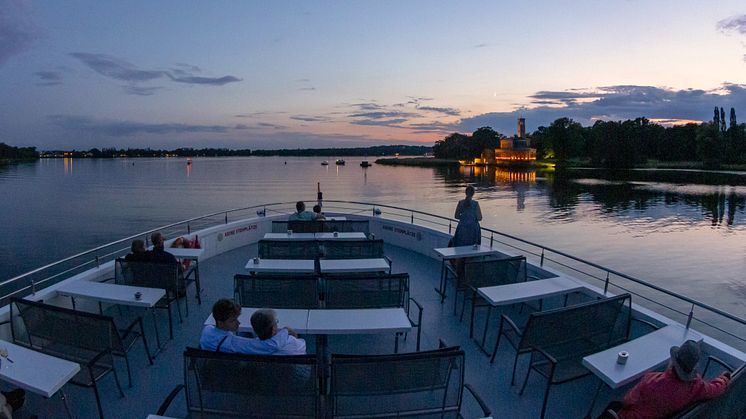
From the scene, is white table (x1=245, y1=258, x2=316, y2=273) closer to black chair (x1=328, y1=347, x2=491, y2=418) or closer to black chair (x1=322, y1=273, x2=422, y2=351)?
black chair (x1=322, y1=273, x2=422, y2=351)

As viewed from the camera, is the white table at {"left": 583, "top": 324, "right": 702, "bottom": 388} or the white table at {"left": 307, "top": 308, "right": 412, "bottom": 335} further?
the white table at {"left": 307, "top": 308, "right": 412, "bottom": 335}

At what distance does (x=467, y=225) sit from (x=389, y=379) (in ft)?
16.1

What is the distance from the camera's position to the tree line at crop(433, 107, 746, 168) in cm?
10812

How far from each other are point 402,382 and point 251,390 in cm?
107

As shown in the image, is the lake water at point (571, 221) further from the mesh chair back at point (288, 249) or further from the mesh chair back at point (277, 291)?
the mesh chair back at point (277, 291)

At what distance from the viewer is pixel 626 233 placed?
1261 inches

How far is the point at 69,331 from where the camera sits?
154 inches

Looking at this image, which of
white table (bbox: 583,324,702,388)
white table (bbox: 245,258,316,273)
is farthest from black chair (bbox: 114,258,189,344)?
white table (bbox: 583,324,702,388)

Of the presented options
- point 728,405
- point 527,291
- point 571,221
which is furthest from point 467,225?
point 571,221

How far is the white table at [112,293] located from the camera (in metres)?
4.74

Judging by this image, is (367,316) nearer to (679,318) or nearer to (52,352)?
(52,352)

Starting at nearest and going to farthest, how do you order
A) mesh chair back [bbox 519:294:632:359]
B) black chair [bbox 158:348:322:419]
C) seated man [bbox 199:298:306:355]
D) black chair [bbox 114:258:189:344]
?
black chair [bbox 158:348:322:419] → seated man [bbox 199:298:306:355] → mesh chair back [bbox 519:294:632:359] → black chair [bbox 114:258:189:344]

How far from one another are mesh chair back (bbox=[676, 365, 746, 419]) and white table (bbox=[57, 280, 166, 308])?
15.7 ft

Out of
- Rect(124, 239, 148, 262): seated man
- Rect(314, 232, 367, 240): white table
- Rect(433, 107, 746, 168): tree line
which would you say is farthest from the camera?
Rect(433, 107, 746, 168): tree line
